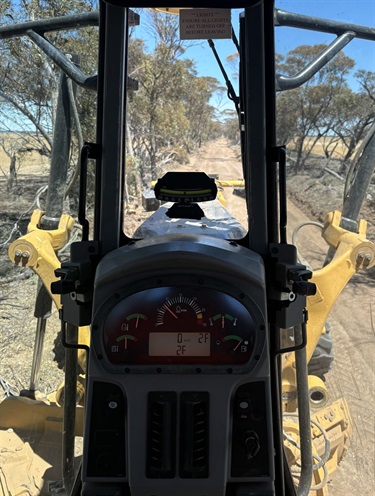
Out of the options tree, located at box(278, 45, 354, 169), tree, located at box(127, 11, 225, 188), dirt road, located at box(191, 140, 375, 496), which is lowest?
dirt road, located at box(191, 140, 375, 496)

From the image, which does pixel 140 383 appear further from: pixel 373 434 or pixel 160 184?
pixel 373 434

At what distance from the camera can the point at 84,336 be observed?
206 cm

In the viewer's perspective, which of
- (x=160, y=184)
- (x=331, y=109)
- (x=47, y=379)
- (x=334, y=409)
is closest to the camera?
(x=160, y=184)

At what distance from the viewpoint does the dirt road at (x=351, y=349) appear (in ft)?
6.04

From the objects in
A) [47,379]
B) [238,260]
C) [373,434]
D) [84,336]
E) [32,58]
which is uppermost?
[32,58]

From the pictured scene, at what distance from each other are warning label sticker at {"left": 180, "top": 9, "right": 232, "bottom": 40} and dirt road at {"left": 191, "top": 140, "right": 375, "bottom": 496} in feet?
1.19

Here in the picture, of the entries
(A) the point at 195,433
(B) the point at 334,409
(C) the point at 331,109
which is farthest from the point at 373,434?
(C) the point at 331,109

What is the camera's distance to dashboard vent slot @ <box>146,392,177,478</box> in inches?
51.9

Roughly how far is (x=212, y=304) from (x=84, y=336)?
93 cm

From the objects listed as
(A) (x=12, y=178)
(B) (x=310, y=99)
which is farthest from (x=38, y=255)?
(B) (x=310, y=99)

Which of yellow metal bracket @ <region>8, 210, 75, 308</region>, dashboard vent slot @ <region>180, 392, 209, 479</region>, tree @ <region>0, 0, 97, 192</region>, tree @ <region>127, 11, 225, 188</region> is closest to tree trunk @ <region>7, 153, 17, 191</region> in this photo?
tree @ <region>0, 0, 97, 192</region>

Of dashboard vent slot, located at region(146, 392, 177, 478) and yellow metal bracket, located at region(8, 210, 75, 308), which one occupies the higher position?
yellow metal bracket, located at region(8, 210, 75, 308)

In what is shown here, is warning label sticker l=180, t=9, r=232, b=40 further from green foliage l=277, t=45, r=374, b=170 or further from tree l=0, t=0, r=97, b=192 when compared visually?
green foliage l=277, t=45, r=374, b=170

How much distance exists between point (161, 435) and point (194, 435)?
9cm
